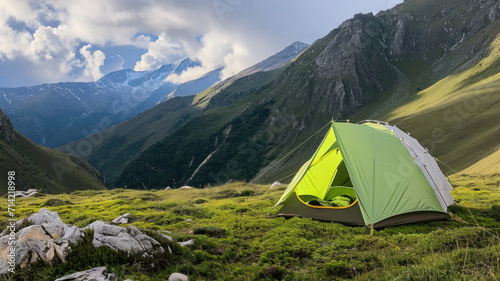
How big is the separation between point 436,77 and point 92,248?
152781mm

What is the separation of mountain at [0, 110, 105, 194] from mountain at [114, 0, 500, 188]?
49.4 m

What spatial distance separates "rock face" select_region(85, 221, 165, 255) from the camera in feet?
24.0

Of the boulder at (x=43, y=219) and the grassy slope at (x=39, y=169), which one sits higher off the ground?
the grassy slope at (x=39, y=169)

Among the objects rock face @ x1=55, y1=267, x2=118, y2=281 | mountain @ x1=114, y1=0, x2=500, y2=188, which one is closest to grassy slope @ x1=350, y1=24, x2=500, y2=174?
rock face @ x1=55, y1=267, x2=118, y2=281

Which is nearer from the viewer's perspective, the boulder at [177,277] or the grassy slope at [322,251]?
the grassy slope at [322,251]

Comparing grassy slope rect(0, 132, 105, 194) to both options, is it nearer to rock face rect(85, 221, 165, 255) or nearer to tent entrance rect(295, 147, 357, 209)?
rock face rect(85, 221, 165, 255)

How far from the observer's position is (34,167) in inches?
2970

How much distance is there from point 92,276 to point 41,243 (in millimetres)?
1972

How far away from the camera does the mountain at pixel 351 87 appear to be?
112m

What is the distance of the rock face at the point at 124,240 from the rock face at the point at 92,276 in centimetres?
98

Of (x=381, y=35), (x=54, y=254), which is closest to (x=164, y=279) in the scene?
(x=54, y=254)

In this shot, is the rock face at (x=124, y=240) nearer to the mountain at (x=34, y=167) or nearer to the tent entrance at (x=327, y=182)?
the tent entrance at (x=327, y=182)

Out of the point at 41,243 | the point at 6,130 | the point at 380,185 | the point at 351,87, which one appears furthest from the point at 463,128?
the point at 6,130

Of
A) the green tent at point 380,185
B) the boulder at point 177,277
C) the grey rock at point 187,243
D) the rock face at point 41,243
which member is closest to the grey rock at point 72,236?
the rock face at point 41,243
